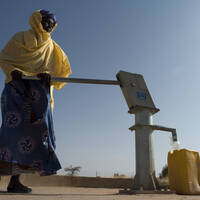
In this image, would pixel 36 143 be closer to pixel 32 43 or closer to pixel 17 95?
pixel 17 95

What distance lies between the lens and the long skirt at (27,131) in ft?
15.0

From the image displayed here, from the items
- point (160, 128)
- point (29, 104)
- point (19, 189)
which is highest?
point (29, 104)

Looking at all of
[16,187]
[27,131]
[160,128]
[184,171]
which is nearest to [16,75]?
[27,131]

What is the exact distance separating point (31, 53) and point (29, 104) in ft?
3.21

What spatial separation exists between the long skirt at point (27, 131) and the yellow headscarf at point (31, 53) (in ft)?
0.90

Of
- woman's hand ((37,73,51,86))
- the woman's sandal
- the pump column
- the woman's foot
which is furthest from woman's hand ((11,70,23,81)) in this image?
the pump column

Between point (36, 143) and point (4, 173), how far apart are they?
716 mm

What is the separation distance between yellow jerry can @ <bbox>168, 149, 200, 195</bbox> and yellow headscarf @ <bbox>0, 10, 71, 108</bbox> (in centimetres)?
295

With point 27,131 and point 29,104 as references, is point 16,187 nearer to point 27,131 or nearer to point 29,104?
point 27,131

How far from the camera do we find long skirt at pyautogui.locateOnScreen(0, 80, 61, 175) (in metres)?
4.57

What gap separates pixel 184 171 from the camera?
505 centimetres

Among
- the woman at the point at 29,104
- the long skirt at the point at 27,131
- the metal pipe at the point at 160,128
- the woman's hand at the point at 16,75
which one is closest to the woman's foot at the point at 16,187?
the woman at the point at 29,104

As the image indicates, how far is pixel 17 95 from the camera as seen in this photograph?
4.97 meters

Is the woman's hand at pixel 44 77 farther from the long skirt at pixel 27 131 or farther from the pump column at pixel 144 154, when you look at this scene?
the pump column at pixel 144 154
